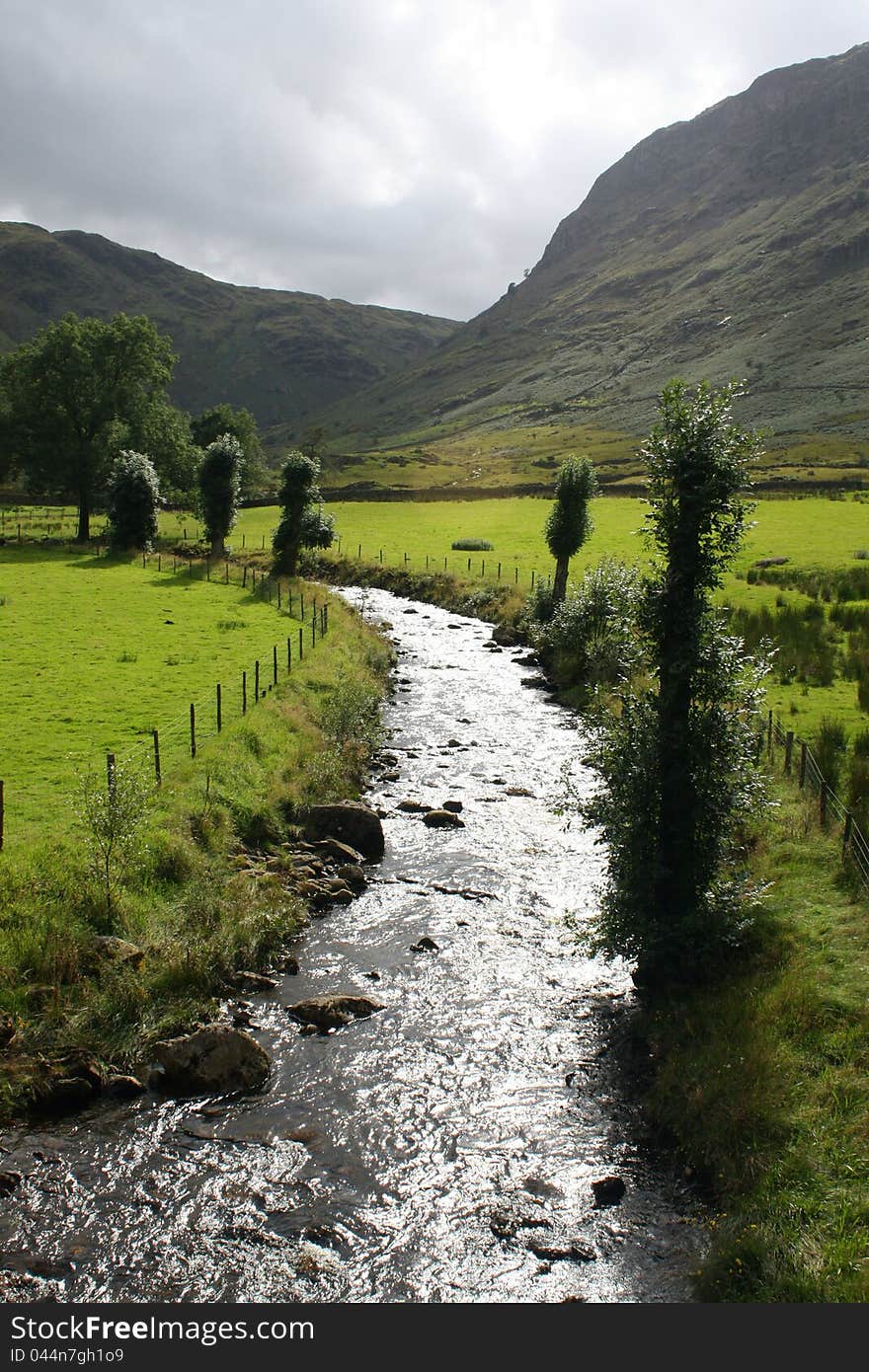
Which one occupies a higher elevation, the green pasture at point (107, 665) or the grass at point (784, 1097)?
the green pasture at point (107, 665)

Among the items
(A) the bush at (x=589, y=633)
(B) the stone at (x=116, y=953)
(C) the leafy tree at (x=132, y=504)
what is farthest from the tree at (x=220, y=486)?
(B) the stone at (x=116, y=953)

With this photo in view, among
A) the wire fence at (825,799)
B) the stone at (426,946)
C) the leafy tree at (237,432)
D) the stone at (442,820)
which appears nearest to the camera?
the wire fence at (825,799)

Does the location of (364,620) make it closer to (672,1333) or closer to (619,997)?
(619,997)

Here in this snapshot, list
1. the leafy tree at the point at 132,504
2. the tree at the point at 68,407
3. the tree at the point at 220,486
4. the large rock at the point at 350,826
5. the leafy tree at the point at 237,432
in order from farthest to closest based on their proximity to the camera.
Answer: the leafy tree at the point at 237,432 < the tree at the point at 68,407 < the leafy tree at the point at 132,504 < the tree at the point at 220,486 < the large rock at the point at 350,826

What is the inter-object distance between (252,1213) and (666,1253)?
6033 millimetres

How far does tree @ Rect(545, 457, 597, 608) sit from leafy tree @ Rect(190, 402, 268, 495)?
77212 millimetres

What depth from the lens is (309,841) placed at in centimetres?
2536

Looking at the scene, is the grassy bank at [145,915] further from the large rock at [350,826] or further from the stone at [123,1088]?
the large rock at [350,826]

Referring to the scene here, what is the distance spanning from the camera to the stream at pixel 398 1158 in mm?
11555

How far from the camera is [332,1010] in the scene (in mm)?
17422

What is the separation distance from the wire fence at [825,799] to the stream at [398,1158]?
5706 millimetres

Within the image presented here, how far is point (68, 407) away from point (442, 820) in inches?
2944

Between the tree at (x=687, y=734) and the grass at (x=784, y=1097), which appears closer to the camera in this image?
the grass at (x=784, y=1097)

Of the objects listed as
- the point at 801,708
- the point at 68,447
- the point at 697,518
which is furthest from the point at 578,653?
the point at 68,447
